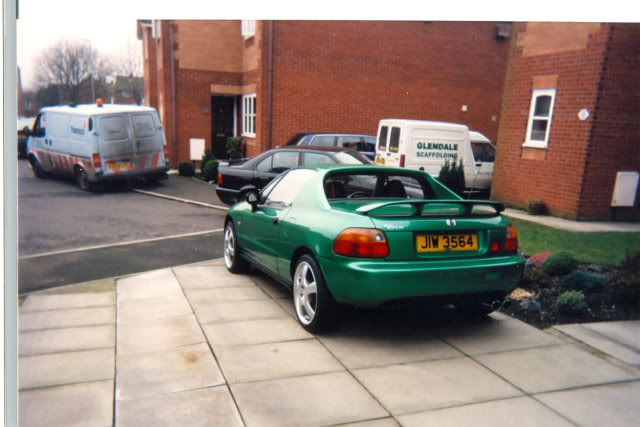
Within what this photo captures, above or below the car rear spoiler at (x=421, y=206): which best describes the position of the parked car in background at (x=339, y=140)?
above

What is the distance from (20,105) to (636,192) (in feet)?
17.0

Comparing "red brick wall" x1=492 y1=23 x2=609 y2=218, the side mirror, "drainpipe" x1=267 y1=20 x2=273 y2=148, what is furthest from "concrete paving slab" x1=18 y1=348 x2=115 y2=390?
"red brick wall" x1=492 y1=23 x2=609 y2=218

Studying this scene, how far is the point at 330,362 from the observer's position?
116 inches

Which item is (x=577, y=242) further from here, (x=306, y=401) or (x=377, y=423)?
(x=306, y=401)

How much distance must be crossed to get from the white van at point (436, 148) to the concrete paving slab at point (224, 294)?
2.15 m

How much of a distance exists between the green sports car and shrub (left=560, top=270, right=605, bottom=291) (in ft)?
3.72

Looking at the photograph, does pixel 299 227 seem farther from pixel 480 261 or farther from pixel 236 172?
pixel 236 172

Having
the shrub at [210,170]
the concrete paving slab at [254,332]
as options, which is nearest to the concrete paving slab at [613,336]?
the concrete paving slab at [254,332]

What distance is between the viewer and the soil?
12.5 ft

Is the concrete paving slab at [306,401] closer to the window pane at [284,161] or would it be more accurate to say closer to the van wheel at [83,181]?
the van wheel at [83,181]

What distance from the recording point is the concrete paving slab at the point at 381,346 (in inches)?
119

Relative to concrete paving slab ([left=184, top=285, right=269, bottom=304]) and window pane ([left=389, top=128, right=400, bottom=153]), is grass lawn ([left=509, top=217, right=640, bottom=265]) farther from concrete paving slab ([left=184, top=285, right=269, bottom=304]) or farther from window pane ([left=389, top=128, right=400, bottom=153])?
window pane ([left=389, top=128, right=400, bottom=153])

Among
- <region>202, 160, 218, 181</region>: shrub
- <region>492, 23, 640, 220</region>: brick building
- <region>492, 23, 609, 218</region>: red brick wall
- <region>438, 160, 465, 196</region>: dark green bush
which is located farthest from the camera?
<region>492, 23, 609, 218</region>: red brick wall

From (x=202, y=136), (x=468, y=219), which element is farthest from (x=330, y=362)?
(x=202, y=136)
